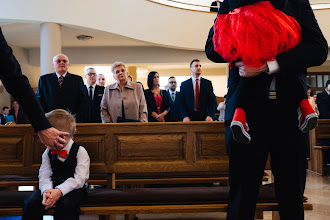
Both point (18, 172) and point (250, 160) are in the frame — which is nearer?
point (250, 160)

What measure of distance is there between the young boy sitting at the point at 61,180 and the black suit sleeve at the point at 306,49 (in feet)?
4.63

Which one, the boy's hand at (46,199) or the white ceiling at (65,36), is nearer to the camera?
the boy's hand at (46,199)

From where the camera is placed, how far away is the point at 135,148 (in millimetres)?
2777

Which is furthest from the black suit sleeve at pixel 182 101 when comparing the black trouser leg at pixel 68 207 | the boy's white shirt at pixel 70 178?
the black trouser leg at pixel 68 207

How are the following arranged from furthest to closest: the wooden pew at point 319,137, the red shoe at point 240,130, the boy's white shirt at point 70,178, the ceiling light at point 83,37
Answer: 1. the ceiling light at point 83,37
2. the wooden pew at point 319,137
3. the boy's white shirt at point 70,178
4. the red shoe at point 240,130

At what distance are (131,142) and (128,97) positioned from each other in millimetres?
1468

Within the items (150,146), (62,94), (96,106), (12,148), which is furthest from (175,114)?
(12,148)

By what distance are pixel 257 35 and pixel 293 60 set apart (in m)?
0.19

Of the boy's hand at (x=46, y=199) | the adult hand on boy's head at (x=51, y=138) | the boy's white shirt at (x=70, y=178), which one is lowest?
the boy's hand at (x=46, y=199)

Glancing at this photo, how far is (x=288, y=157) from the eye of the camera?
1.40 meters

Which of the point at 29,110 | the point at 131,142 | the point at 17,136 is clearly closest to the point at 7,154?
the point at 17,136

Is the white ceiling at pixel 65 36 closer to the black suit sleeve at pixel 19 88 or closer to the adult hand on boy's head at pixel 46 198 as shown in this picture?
the adult hand on boy's head at pixel 46 198

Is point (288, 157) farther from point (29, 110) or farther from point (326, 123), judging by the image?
point (326, 123)

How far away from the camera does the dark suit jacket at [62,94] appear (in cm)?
420
